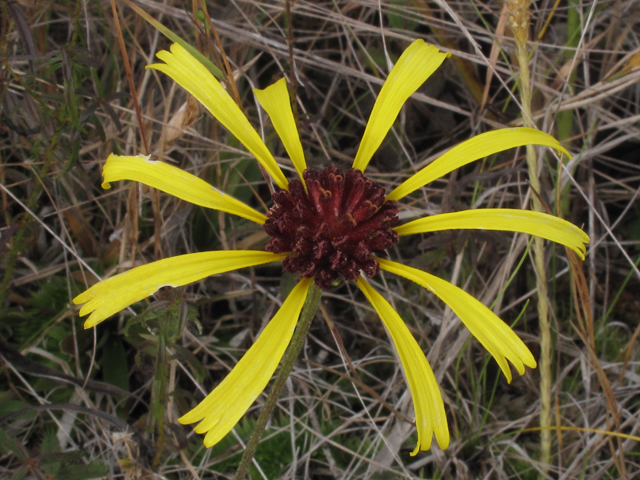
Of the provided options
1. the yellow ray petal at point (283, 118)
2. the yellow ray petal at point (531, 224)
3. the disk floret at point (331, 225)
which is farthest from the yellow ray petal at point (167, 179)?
the yellow ray petal at point (531, 224)

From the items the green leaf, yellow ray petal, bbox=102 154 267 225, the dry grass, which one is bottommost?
the green leaf

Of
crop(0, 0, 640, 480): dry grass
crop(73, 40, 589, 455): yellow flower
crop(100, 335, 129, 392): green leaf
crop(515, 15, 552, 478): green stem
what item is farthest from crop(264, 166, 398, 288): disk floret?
crop(100, 335, 129, 392): green leaf

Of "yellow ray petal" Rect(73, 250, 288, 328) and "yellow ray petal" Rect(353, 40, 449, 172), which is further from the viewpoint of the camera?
"yellow ray petal" Rect(353, 40, 449, 172)

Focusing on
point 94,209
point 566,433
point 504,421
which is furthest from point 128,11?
point 566,433

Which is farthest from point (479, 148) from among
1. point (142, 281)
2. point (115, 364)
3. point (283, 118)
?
point (115, 364)

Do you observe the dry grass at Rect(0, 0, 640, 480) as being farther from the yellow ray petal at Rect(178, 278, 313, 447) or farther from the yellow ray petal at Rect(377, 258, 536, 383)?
the yellow ray petal at Rect(377, 258, 536, 383)

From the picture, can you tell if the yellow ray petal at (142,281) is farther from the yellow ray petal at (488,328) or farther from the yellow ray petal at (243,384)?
the yellow ray petal at (488,328)

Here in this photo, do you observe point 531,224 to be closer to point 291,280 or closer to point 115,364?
point 291,280
